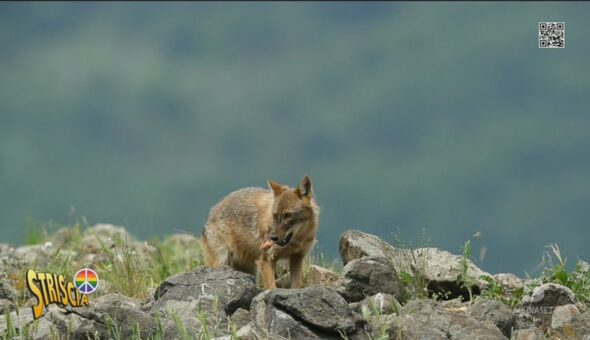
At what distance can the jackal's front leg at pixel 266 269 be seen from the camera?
12.6 metres

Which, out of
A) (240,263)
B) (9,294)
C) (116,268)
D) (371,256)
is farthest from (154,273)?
(371,256)

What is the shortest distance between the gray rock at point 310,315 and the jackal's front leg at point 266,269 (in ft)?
8.72

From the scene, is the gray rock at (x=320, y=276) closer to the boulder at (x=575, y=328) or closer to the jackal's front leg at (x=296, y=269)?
the jackal's front leg at (x=296, y=269)

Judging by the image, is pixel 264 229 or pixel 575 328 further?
pixel 264 229

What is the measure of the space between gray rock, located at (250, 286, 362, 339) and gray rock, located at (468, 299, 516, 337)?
1492mm

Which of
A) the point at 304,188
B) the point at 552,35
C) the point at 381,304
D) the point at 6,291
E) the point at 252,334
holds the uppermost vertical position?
the point at 552,35

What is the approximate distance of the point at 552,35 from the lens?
47.7 feet

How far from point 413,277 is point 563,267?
1724 mm

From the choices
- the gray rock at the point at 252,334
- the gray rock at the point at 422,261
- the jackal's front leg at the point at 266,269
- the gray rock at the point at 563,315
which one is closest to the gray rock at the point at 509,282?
the gray rock at the point at 422,261

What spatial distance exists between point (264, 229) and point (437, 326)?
344 cm

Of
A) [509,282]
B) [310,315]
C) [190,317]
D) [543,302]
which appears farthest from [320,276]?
[310,315]

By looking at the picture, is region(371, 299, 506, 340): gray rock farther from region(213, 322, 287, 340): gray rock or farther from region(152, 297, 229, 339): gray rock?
region(152, 297, 229, 339): gray rock

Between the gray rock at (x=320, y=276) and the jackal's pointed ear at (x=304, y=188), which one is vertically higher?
the jackal's pointed ear at (x=304, y=188)

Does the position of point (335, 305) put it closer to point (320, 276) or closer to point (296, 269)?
point (296, 269)
